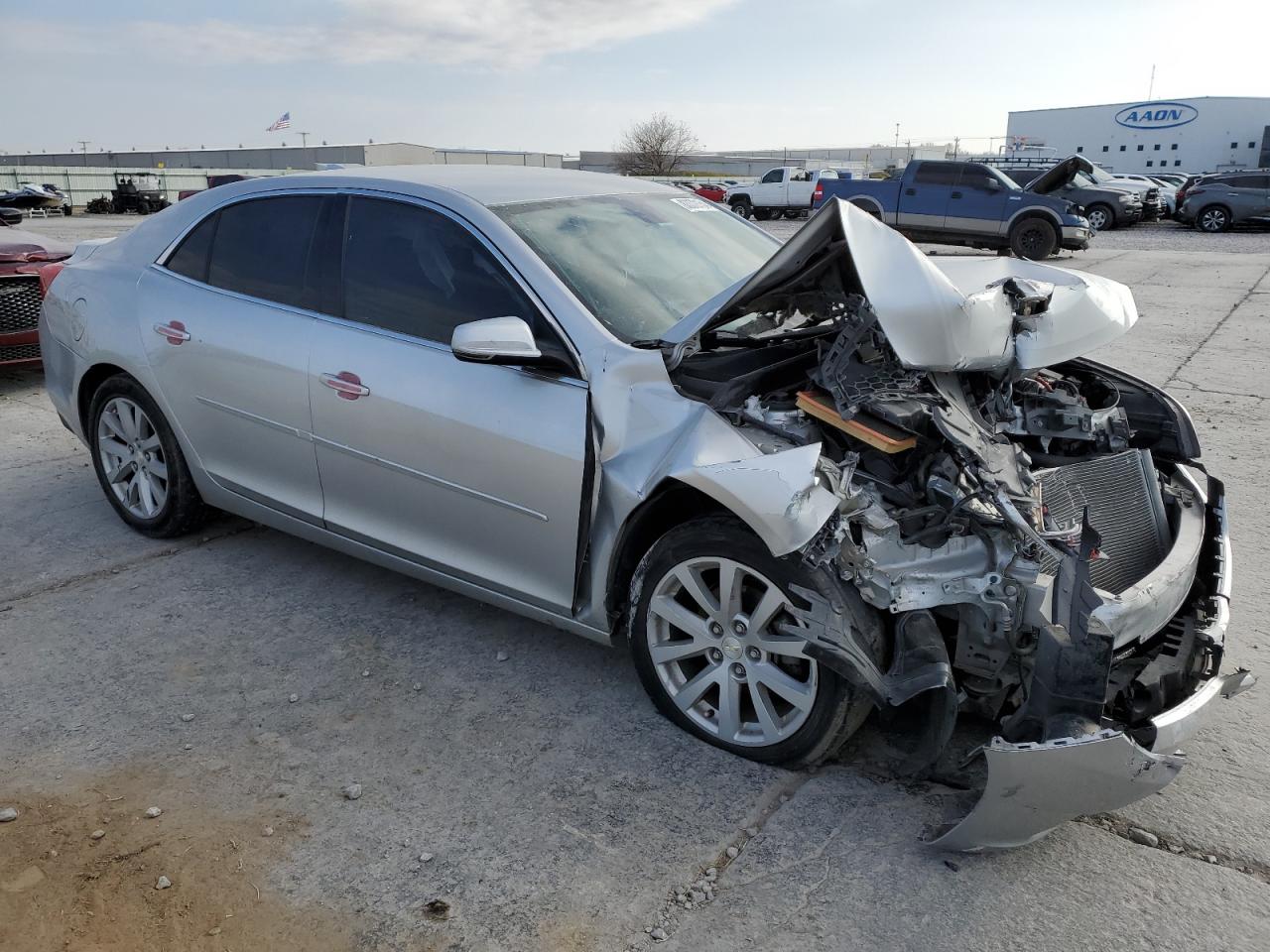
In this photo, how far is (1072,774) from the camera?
2.30 metres

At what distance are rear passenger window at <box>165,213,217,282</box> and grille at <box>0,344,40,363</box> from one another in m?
4.26

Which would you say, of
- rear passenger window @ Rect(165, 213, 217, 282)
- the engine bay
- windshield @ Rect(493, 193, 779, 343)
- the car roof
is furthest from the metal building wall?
the engine bay

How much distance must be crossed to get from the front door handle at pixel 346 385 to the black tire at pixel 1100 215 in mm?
24838

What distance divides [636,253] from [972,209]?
1677cm

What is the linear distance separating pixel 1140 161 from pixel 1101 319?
73.9 metres

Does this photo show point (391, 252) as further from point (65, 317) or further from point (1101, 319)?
point (1101, 319)

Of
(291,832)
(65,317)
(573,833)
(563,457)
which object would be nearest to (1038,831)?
(573,833)

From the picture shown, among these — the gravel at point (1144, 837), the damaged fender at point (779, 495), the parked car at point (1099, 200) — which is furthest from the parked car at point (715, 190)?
the gravel at point (1144, 837)

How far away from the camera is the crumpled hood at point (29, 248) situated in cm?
759

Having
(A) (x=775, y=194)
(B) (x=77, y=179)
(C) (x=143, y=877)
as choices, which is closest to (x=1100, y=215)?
(A) (x=775, y=194)

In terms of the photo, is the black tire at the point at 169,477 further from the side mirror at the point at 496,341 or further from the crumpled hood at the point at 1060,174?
the crumpled hood at the point at 1060,174

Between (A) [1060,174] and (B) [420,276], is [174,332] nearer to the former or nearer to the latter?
(B) [420,276]

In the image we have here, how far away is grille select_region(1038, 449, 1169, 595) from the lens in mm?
2904

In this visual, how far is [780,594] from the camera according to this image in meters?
2.80
